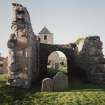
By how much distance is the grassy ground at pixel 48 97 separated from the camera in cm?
1523

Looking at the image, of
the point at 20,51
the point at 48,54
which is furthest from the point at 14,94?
the point at 48,54

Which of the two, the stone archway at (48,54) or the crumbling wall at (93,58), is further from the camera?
the stone archway at (48,54)

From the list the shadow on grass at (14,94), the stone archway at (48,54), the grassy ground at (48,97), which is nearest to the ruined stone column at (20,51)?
the shadow on grass at (14,94)

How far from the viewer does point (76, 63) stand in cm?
2781

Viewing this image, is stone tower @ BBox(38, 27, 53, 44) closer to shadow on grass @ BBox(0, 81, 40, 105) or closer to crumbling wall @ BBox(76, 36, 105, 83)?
crumbling wall @ BBox(76, 36, 105, 83)

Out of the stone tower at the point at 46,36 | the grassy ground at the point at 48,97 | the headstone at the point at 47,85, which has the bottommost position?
the grassy ground at the point at 48,97

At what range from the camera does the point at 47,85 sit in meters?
17.2

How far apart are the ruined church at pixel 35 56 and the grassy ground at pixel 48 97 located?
1324 millimetres

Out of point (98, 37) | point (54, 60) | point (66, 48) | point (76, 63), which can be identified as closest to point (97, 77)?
point (98, 37)

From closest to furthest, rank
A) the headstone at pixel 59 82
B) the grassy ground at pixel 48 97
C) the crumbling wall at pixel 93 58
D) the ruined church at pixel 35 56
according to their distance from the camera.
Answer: the grassy ground at pixel 48 97 → the headstone at pixel 59 82 → the ruined church at pixel 35 56 → the crumbling wall at pixel 93 58

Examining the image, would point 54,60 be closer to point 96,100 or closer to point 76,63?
point 76,63

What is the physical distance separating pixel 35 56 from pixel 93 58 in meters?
4.97

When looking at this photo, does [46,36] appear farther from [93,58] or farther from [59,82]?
[59,82]

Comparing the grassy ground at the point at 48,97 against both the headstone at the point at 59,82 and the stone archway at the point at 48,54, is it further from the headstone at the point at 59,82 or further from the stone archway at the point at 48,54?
the stone archway at the point at 48,54
